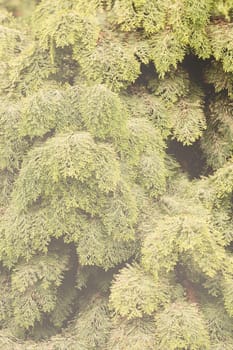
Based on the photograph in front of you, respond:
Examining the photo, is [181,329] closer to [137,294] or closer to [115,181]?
[137,294]

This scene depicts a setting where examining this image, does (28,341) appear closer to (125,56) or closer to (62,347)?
(62,347)

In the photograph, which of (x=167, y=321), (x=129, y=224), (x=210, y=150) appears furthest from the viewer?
(x=210, y=150)

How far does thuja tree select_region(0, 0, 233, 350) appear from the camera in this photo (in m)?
1.80

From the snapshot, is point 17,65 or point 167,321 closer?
point 167,321

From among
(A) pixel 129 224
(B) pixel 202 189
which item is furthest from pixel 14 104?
(B) pixel 202 189

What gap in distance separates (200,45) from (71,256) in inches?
39.5

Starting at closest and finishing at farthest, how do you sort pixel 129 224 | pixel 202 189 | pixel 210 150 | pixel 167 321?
pixel 167 321, pixel 129 224, pixel 202 189, pixel 210 150

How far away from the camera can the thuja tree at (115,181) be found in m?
1.80

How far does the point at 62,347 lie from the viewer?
75.0 inches

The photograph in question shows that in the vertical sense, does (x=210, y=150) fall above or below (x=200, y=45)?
below

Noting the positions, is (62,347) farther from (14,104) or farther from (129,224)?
(14,104)

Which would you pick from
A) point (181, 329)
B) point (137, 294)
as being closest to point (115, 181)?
point (137, 294)

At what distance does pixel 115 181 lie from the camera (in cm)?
180

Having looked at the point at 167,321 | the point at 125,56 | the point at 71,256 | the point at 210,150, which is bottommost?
the point at 71,256
